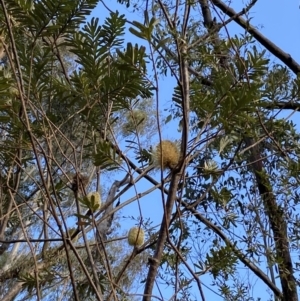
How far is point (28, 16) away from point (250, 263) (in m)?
1.18

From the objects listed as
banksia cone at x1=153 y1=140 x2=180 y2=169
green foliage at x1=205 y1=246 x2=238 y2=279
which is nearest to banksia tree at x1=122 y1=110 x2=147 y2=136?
banksia cone at x1=153 y1=140 x2=180 y2=169

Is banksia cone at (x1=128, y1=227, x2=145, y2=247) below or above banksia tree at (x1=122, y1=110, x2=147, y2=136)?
below

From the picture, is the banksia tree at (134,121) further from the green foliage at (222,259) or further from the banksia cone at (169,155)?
the green foliage at (222,259)

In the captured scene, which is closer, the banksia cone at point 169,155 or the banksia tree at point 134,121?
the banksia cone at point 169,155

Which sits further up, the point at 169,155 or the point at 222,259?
the point at 169,155

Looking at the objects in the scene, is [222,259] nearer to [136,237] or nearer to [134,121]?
[136,237]

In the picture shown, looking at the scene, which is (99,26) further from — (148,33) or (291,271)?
(291,271)

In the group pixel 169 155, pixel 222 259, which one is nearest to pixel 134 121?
pixel 169 155

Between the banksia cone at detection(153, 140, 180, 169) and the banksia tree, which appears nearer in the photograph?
the banksia cone at detection(153, 140, 180, 169)

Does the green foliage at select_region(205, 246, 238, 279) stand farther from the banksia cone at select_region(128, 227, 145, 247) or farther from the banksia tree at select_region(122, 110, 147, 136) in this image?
the banksia tree at select_region(122, 110, 147, 136)

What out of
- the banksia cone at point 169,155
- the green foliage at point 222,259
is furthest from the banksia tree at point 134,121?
the green foliage at point 222,259

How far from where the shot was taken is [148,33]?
37.1 inches

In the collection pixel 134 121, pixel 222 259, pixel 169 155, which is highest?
pixel 134 121

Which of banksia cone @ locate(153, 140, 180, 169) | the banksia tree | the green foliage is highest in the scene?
the banksia tree
